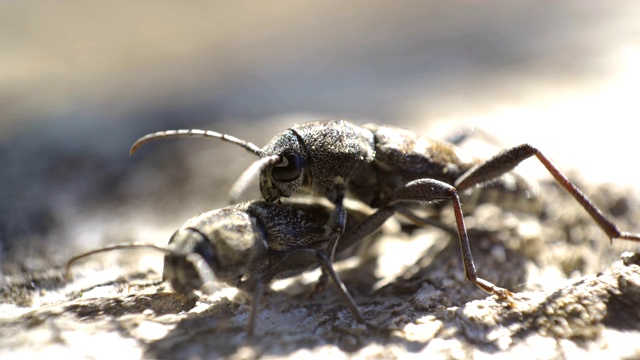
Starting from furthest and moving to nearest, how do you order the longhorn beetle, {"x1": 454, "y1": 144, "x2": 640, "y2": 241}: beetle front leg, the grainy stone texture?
the longhorn beetle < {"x1": 454, "y1": 144, "x2": 640, "y2": 241}: beetle front leg < the grainy stone texture

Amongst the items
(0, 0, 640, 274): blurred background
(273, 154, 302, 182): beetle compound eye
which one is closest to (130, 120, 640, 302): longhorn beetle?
(273, 154, 302, 182): beetle compound eye

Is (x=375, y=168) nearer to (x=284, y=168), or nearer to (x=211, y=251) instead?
(x=284, y=168)

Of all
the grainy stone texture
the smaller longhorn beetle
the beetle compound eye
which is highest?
the beetle compound eye

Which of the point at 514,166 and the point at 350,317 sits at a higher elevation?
the point at 514,166

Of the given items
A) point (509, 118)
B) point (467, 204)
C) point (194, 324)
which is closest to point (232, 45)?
point (509, 118)

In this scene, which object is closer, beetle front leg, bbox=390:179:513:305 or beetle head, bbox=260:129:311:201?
beetle front leg, bbox=390:179:513:305

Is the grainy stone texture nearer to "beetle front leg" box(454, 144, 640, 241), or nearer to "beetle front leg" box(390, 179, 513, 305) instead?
"beetle front leg" box(390, 179, 513, 305)

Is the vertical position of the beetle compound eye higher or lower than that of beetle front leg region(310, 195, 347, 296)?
higher

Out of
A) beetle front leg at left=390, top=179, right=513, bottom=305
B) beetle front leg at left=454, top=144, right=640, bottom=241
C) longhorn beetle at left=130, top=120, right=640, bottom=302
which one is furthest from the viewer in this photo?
longhorn beetle at left=130, top=120, right=640, bottom=302

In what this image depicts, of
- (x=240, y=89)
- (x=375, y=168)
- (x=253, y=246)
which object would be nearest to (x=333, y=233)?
(x=253, y=246)
